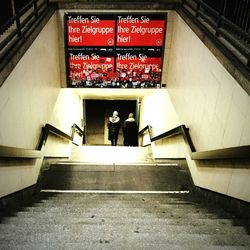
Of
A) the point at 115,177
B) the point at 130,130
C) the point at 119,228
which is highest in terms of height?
the point at 130,130

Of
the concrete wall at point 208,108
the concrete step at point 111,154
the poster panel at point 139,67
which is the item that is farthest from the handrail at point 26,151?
the concrete wall at point 208,108

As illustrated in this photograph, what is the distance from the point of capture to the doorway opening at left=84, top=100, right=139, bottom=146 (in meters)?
12.9

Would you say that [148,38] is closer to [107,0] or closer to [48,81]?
[107,0]

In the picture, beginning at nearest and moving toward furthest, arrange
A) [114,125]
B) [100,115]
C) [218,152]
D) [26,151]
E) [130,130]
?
[218,152] < [26,151] < [130,130] < [114,125] < [100,115]

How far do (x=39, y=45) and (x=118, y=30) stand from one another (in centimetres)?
196

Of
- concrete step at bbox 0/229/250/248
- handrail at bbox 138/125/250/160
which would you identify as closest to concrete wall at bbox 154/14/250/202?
handrail at bbox 138/125/250/160

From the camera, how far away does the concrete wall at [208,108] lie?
2.97 metres

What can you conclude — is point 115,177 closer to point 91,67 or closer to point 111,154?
point 111,154

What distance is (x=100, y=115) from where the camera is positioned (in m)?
13.4

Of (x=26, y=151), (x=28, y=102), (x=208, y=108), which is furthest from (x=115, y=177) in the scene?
(x=208, y=108)

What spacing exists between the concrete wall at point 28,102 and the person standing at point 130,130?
333 cm

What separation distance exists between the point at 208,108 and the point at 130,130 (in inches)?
195

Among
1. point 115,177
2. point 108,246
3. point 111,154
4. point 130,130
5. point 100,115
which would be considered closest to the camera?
point 108,246

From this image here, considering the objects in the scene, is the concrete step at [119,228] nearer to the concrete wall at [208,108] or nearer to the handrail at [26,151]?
the concrete wall at [208,108]
